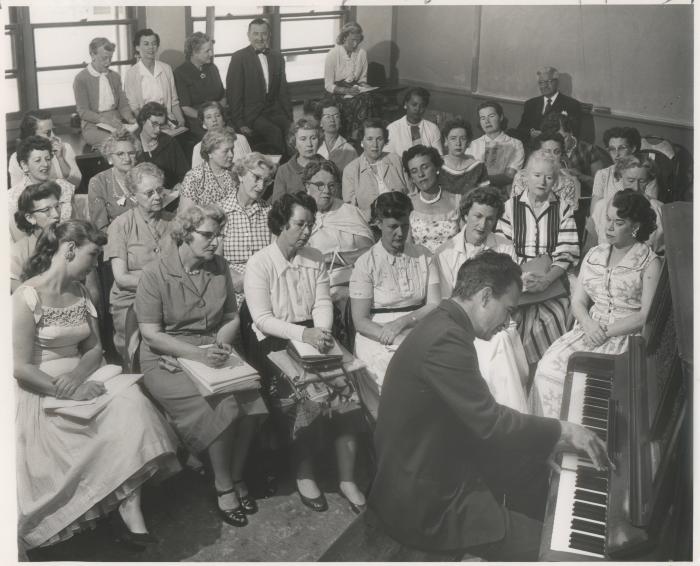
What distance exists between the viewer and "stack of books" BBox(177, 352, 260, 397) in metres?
3.75

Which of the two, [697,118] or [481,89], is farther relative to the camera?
[481,89]

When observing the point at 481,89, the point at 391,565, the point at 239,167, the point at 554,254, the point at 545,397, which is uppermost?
the point at 481,89

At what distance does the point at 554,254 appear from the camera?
15.2ft

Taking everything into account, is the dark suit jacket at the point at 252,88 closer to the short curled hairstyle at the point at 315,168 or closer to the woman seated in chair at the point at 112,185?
the short curled hairstyle at the point at 315,168

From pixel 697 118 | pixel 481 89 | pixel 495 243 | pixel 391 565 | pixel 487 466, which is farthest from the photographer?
pixel 481 89

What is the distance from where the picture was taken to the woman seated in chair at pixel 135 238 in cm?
450

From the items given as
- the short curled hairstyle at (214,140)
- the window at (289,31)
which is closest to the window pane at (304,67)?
the window at (289,31)

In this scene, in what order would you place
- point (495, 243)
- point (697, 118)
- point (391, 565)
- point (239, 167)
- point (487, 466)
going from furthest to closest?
point (239, 167)
point (495, 243)
point (697, 118)
point (391, 565)
point (487, 466)

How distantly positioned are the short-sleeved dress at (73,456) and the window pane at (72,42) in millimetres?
1591

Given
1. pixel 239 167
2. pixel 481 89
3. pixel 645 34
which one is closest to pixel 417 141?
pixel 481 89

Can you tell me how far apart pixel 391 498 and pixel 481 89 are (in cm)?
403

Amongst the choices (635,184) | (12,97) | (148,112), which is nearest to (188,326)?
(12,97)

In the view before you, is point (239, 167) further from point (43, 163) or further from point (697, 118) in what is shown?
point (697, 118)

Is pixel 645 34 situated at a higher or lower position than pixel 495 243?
higher
